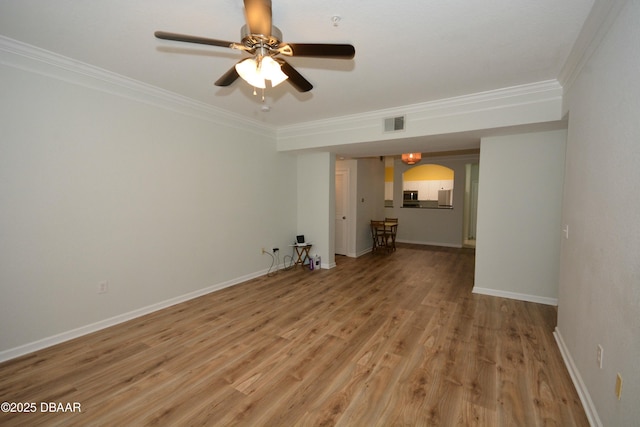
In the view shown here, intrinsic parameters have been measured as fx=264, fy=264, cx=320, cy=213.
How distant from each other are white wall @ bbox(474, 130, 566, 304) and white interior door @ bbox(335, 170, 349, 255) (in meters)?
3.09

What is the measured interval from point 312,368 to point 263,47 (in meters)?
2.45

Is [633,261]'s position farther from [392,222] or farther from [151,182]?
[392,222]

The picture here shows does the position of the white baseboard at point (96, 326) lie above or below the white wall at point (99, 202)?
below

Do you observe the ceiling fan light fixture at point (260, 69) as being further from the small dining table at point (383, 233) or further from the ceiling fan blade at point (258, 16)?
the small dining table at point (383, 233)

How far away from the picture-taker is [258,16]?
146cm

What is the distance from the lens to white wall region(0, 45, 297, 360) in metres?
2.34

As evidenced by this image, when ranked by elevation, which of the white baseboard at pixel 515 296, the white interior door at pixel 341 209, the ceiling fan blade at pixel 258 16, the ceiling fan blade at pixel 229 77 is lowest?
the white baseboard at pixel 515 296

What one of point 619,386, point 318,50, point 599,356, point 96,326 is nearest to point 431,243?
point 599,356

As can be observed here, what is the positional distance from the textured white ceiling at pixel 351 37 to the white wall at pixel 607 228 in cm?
49

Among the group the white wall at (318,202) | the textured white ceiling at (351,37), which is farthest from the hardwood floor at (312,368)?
the textured white ceiling at (351,37)

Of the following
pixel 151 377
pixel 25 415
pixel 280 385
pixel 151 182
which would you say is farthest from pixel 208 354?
pixel 151 182

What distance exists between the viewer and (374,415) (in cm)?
175

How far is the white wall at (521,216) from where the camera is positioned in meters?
3.47

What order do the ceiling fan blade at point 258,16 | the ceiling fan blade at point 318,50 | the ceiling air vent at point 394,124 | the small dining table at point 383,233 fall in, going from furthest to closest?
the small dining table at point 383,233 → the ceiling air vent at point 394,124 → the ceiling fan blade at point 318,50 → the ceiling fan blade at point 258,16
